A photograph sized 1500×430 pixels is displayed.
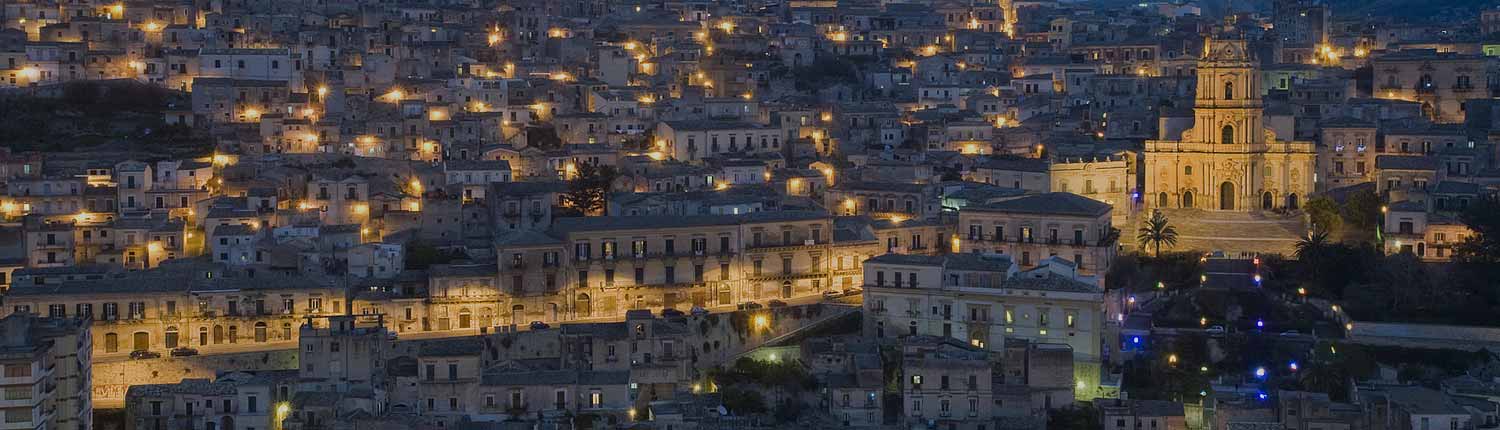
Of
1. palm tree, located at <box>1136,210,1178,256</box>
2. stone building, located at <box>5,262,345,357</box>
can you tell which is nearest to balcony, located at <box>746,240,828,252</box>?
palm tree, located at <box>1136,210,1178,256</box>

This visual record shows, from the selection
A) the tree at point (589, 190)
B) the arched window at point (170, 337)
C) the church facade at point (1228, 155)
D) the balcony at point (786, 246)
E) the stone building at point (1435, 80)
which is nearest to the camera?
the arched window at point (170, 337)

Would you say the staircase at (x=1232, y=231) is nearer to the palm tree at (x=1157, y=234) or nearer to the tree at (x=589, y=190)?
the palm tree at (x=1157, y=234)

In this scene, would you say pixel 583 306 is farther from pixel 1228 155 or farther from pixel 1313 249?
pixel 1228 155

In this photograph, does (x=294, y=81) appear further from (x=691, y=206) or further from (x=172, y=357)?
(x=172, y=357)

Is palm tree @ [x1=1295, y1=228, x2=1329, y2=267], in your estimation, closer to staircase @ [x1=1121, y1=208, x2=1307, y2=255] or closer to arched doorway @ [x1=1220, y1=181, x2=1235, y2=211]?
staircase @ [x1=1121, y1=208, x2=1307, y2=255]

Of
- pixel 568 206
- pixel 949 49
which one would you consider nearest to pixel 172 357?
pixel 568 206

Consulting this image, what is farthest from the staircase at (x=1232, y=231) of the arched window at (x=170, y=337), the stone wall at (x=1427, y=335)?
the arched window at (x=170, y=337)

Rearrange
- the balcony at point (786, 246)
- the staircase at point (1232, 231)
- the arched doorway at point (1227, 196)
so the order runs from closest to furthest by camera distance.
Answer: the balcony at point (786, 246) → the staircase at point (1232, 231) → the arched doorway at point (1227, 196)
